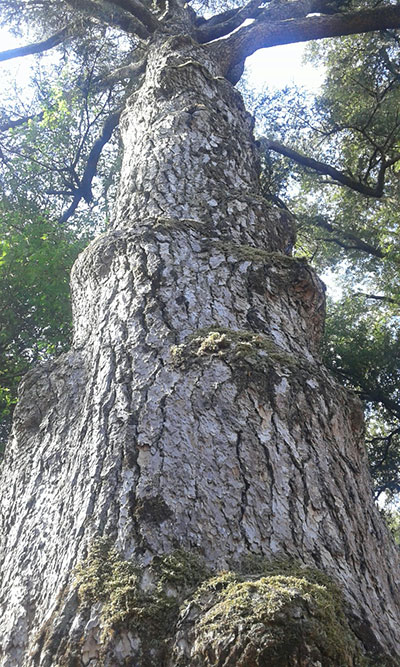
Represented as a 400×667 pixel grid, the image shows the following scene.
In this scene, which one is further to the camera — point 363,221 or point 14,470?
point 363,221

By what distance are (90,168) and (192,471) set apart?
8162 millimetres

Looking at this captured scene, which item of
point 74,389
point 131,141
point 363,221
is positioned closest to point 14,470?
point 74,389

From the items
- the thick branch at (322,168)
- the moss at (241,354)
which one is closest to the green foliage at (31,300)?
the thick branch at (322,168)

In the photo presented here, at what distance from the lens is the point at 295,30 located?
706 cm

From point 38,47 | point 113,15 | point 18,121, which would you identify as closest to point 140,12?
point 113,15

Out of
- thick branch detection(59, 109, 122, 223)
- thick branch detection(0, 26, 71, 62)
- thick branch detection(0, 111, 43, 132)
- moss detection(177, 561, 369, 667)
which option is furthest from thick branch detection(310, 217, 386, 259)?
moss detection(177, 561, 369, 667)

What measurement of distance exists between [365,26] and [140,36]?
2825 millimetres

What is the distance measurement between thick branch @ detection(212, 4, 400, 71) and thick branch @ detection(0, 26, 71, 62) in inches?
111

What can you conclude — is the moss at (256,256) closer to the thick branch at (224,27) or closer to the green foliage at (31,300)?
the green foliage at (31,300)

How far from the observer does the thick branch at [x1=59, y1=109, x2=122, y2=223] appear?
9.03 m

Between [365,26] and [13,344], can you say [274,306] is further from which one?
[365,26]

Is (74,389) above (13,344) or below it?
below

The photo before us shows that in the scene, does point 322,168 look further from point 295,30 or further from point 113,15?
point 113,15

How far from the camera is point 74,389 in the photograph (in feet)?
8.48
